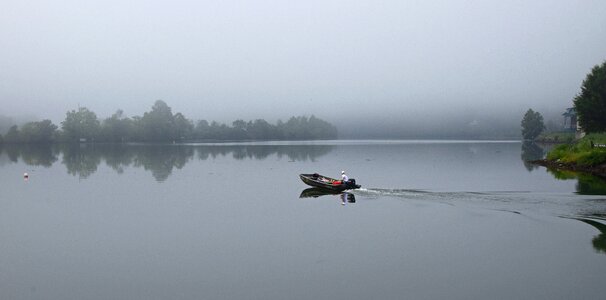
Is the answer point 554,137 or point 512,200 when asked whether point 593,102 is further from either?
point 554,137

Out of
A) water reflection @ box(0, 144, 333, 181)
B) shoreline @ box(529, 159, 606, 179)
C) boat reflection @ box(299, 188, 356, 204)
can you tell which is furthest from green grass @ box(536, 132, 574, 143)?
boat reflection @ box(299, 188, 356, 204)

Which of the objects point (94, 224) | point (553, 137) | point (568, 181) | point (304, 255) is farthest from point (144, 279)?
point (553, 137)

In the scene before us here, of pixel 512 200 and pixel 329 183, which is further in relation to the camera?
pixel 329 183

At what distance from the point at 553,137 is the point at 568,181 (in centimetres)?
13278

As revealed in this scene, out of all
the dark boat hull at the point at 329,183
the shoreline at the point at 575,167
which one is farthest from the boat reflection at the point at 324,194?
the shoreline at the point at 575,167

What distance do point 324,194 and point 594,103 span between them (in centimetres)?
6585

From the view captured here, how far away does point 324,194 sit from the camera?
4894 centimetres

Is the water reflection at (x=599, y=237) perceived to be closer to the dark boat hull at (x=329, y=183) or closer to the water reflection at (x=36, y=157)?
the dark boat hull at (x=329, y=183)

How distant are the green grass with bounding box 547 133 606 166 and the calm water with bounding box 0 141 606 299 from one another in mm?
14401

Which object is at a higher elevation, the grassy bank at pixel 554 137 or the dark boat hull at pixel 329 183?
the grassy bank at pixel 554 137

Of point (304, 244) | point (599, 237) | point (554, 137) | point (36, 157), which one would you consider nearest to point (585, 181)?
point (599, 237)

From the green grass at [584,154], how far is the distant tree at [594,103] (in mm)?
12250

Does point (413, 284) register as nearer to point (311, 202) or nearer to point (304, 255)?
point (304, 255)

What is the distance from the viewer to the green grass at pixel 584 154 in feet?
206
